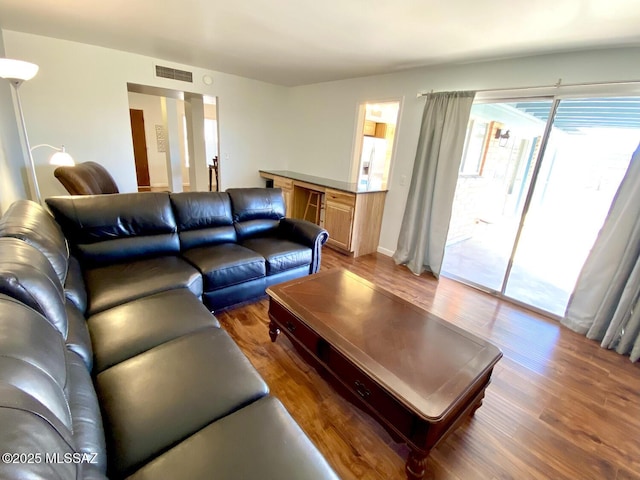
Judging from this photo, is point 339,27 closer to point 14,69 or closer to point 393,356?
point 14,69

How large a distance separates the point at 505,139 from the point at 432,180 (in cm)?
200

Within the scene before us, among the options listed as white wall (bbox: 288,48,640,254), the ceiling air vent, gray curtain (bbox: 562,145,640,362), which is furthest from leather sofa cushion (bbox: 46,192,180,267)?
gray curtain (bbox: 562,145,640,362)

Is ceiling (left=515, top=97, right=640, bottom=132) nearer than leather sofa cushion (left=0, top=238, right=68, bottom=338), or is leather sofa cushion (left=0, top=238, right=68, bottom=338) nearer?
leather sofa cushion (left=0, top=238, right=68, bottom=338)

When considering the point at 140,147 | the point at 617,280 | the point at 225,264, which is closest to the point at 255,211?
the point at 225,264

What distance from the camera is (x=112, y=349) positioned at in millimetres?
1295

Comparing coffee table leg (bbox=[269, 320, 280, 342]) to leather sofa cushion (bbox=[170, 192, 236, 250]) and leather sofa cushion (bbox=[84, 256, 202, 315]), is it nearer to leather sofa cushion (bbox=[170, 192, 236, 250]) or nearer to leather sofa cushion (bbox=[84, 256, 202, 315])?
leather sofa cushion (bbox=[84, 256, 202, 315])

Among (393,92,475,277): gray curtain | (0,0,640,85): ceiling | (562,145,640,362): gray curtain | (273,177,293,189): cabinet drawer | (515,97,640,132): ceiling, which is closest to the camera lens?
(0,0,640,85): ceiling

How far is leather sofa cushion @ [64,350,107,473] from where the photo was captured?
0.81m

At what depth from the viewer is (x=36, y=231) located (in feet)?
4.93

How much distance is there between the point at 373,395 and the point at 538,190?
8.72ft

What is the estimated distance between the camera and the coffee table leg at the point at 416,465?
1.22 meters

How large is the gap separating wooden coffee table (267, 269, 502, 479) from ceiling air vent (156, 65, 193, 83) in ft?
12.2

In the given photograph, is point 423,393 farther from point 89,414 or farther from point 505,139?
point 505,139

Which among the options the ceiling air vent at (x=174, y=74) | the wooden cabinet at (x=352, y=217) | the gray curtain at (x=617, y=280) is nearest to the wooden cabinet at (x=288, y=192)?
the wooden cabinet at (x=352, y=217)
